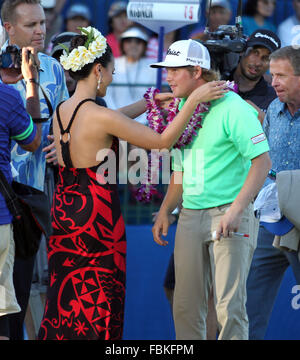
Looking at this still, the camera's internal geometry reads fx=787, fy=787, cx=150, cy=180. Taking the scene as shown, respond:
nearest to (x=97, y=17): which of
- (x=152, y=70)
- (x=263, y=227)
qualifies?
(x=152, y=70)

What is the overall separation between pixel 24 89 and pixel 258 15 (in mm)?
3587

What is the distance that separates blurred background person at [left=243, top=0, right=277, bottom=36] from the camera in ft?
24.9

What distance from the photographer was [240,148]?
4000 mm

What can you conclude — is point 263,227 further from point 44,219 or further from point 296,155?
point 44,219

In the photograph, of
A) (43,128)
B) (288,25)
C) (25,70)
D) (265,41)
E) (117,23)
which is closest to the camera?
(25,70)

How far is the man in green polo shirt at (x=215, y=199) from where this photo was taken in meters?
4.00

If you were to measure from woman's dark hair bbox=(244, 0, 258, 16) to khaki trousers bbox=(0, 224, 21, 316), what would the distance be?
451cm

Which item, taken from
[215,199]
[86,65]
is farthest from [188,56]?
[215,199]

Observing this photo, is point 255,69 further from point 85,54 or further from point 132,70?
point 132,70

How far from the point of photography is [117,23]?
7.61 m

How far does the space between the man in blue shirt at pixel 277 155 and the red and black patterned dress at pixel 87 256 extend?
1.09 meters

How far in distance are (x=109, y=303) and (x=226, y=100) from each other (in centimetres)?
122

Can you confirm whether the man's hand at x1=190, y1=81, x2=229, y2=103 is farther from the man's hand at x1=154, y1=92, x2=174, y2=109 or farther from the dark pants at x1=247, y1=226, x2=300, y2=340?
the dark pants at x1=247, y1=226, x2=300, y2=340

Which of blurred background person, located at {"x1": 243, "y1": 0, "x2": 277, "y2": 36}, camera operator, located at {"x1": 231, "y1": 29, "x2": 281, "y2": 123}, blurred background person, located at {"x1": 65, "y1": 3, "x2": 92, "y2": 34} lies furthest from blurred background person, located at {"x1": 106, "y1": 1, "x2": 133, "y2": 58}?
camera operator, located at {"x1": 231, "y1": 29, "x2": 281, "y2": 123}
